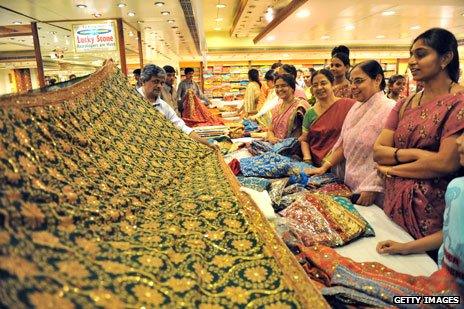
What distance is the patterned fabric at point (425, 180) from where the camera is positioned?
4.62ft

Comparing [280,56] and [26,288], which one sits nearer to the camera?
[26,288]

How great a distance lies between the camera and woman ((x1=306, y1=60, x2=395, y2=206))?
193 centimetres

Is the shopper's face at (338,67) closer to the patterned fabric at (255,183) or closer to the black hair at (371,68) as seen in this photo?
the black hair at (371,68)

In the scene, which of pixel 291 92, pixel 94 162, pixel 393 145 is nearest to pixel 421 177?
pixel 393 145

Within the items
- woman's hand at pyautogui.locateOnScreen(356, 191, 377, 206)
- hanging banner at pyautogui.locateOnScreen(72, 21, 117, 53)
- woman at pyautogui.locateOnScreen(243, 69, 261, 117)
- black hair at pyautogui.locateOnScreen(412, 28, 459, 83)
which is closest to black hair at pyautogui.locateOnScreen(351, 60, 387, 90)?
black hair at pyautogui.locateOnScreen(412, 28, 459, 83)

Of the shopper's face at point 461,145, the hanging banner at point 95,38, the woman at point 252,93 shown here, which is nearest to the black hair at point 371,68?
the shopper's face at point 461,145

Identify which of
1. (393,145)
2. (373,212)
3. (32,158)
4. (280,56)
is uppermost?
(280,56)

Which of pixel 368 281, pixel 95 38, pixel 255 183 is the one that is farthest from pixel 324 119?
pixel 95 38

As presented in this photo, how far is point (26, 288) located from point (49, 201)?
0.33 metres

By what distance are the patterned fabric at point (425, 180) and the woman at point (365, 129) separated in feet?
0.80

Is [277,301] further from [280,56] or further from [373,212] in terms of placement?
[280,56]

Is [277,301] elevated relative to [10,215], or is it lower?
lower

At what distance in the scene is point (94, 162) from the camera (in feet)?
4.00

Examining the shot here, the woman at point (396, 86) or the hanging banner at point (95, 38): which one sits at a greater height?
the hanging banner at point (95, 38)
